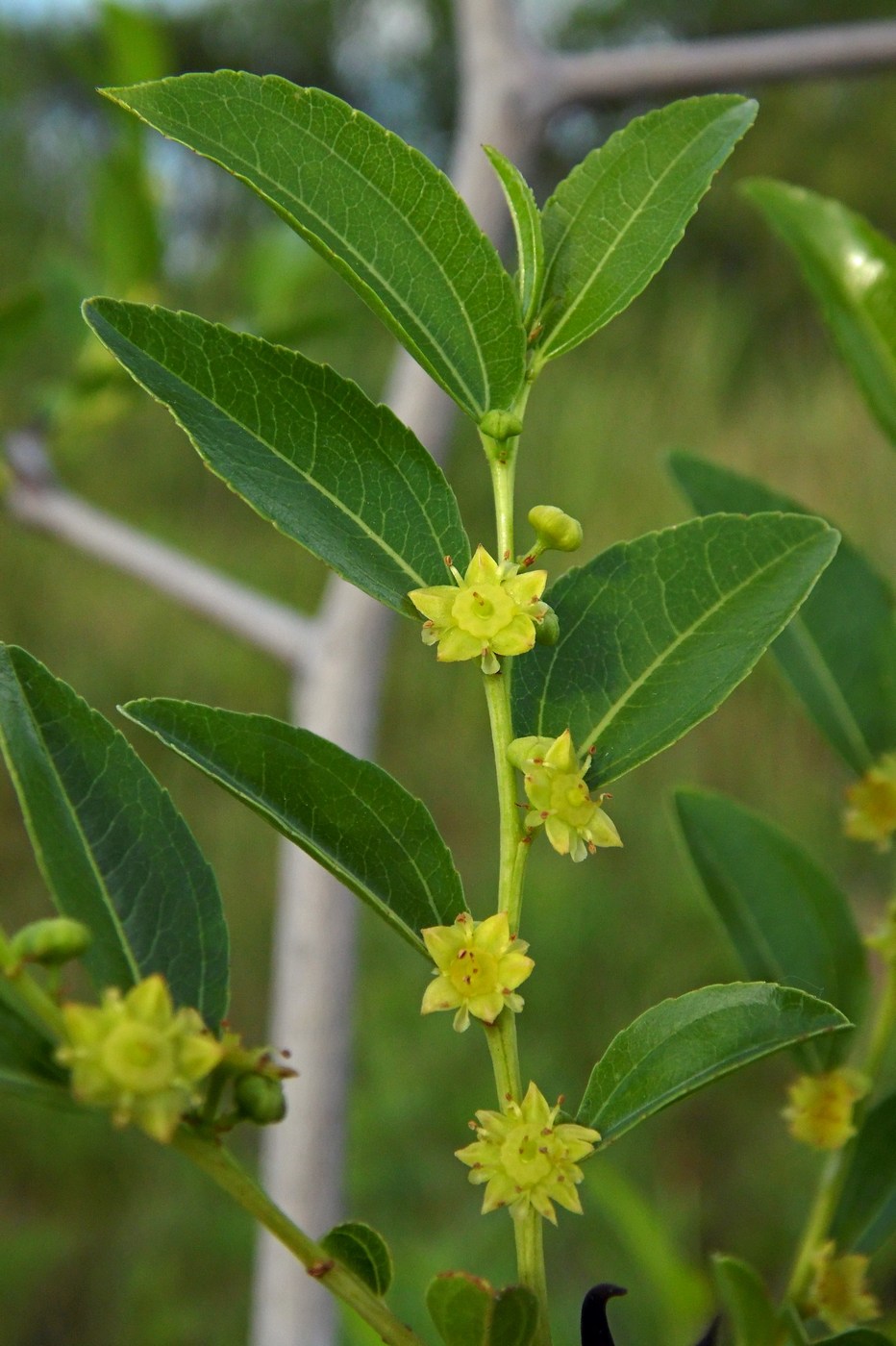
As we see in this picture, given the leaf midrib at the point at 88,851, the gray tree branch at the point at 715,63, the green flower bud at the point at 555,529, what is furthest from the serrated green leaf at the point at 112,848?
the gray tree branch at the point at 715,63

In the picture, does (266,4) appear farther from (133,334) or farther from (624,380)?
(133,334)

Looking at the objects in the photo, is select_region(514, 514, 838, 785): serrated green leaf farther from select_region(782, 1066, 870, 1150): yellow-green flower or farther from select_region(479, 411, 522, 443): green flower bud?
select_region(782, 1066, 870, 1150): yellow-green flower

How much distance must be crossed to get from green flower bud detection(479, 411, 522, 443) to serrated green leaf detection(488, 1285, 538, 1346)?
0.55ft

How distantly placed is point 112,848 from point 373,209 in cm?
15

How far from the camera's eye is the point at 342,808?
259mm

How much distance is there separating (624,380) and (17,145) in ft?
6.74

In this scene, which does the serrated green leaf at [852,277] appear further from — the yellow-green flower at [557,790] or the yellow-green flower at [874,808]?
the yellow-green flower at [557,790]

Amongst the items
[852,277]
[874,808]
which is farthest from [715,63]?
[874,808]

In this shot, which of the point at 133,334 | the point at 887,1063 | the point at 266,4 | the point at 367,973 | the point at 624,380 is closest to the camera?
the point at 133,334

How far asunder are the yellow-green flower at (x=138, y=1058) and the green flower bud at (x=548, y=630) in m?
0.10

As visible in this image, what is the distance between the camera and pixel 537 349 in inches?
11.2

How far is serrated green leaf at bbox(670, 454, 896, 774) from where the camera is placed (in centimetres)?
40

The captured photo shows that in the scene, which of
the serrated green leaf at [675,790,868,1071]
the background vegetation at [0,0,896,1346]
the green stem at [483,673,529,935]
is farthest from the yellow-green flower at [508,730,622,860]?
the background vegetation at [0,0,896,1346]

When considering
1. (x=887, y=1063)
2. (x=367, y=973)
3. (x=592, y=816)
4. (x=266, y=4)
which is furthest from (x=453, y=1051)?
(x=266, y=4)
